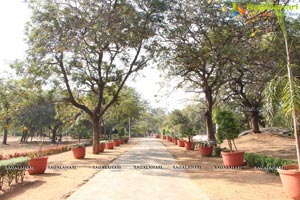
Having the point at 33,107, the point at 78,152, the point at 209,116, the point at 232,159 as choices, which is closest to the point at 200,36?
the point at 209,116

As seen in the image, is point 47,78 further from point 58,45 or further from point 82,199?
point 82,199

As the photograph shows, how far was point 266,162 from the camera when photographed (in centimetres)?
990

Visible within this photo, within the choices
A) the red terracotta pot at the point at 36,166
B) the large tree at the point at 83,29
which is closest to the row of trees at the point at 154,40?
the large tree at the point at 83,29

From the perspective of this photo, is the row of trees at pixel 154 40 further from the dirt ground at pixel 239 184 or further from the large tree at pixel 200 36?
the dirt ground at pixel 239 184

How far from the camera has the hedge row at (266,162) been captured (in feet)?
29.6

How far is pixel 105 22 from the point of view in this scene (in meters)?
13.8

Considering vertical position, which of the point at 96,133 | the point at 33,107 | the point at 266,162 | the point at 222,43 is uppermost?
the point at 222,43

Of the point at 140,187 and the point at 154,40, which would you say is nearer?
the point at 140,187

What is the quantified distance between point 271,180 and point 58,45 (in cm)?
1205

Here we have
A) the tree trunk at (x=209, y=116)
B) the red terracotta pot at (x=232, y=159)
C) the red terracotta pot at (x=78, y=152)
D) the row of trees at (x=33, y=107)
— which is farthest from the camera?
the tree trunk at (x=209, y=116)

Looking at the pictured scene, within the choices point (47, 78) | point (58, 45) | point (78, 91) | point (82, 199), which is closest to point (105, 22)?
point (58, 45)

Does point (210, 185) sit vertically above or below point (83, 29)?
below

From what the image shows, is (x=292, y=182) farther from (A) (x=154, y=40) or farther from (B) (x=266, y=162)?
(A) (x=154, y=40)

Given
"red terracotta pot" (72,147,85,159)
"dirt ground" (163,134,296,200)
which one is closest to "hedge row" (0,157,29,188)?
"dirt ground" (163,134,296,200)
